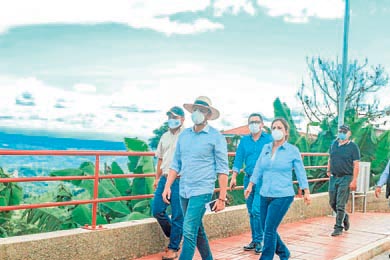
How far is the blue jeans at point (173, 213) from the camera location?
680 centimetres

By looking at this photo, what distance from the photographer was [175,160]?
20.0 feet

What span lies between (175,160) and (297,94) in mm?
28012

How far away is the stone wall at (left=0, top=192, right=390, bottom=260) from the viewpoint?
593 cm

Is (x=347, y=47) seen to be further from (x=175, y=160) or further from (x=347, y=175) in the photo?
Answer: (x=175, y=160)

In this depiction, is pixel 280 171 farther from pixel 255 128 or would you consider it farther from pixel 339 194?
pixel 339 194

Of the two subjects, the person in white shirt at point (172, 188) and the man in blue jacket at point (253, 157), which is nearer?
the person in white shirt at point (172, 188)

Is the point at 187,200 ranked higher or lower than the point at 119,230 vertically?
higher

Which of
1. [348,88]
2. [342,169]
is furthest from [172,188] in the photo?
[348,88]

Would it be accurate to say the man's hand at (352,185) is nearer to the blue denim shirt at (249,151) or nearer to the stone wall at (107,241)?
the stone wall at (107,241)

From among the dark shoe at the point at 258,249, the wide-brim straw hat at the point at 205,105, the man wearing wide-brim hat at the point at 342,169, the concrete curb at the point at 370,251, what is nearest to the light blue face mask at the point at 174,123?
the wide-brim straw hat at the point at 205,105

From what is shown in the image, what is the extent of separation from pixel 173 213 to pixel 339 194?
146 inches

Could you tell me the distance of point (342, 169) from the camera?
9.34 meters

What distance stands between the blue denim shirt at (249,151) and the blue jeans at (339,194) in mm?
2227

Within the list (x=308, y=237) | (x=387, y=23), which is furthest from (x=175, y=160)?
(x=387, y=23)
